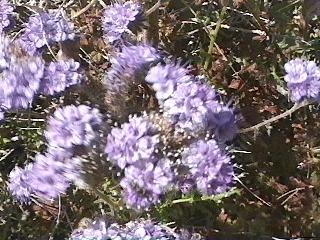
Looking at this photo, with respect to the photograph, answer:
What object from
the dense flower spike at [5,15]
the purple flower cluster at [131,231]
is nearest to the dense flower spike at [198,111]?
the purple flower cluster at [131,231]

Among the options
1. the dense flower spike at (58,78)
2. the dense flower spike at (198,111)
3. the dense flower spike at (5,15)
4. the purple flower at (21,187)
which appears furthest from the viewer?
the dense flower spike at (5,15)

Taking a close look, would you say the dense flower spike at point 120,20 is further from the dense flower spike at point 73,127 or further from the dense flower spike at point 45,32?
the dense flower spike at point 73,127

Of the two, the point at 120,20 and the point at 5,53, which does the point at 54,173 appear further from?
the point at 120,20

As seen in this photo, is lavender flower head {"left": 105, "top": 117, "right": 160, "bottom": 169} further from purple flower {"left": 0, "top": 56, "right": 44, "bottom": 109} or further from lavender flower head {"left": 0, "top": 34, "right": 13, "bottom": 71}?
lavender flower head {"left": 0, "top": 34, "right": 13, "bottom": 71}

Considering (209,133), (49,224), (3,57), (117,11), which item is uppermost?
(117,11)

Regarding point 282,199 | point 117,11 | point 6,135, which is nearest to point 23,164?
point 6,135

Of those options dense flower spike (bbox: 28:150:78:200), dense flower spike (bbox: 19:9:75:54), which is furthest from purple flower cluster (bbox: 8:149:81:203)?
dense flower spike (bbox: 19:9:75:54)

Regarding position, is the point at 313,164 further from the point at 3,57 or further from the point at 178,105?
the point at 3,57
